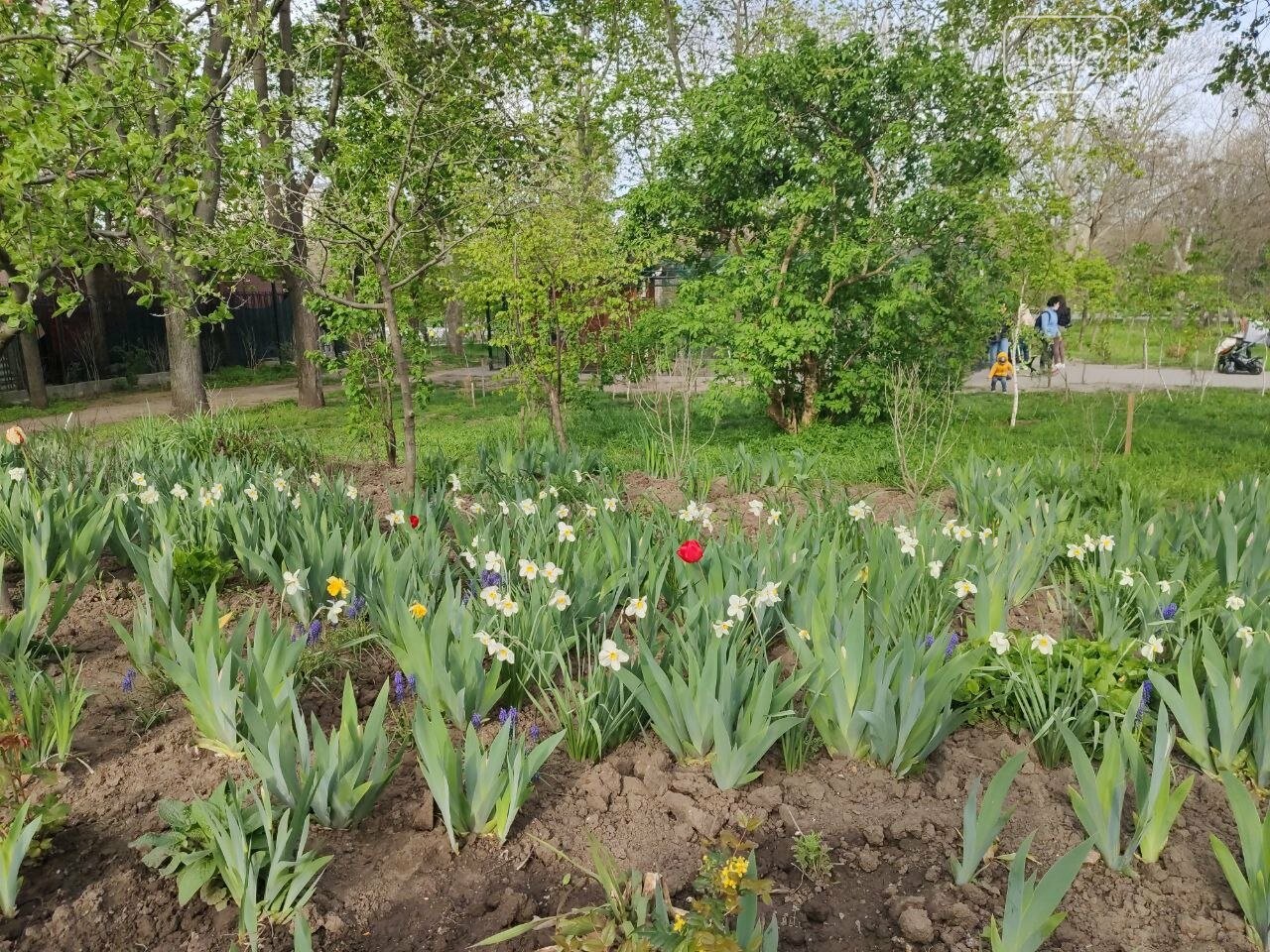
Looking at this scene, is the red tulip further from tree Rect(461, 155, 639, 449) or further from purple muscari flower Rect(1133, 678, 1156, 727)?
tree Rect(461, 155, 639, 449)

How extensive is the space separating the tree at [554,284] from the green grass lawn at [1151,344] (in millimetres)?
7850

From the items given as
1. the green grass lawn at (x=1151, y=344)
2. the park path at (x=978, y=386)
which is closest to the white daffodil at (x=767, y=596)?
the park path at (x=978, y=386)

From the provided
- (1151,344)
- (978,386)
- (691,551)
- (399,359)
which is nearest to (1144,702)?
(691,551)

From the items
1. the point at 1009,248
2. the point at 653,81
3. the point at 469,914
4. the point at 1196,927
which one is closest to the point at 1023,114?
the point at 1009,248

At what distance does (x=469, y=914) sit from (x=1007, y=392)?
12598mm

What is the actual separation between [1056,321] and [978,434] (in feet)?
21.4

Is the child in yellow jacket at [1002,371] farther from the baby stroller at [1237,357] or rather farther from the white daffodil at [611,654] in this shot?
the white daffodil at [611,654]

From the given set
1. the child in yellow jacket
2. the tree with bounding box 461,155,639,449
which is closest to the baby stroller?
the child in yellow jacket

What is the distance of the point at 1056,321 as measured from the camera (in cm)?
1339

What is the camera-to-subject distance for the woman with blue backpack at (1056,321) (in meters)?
12.7

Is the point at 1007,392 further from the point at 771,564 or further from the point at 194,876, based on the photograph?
the point at 194,876

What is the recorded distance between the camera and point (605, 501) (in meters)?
3.61

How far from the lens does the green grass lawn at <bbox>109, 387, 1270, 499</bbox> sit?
20.1 ft

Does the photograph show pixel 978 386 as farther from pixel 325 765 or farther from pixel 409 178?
pixel 325 765
